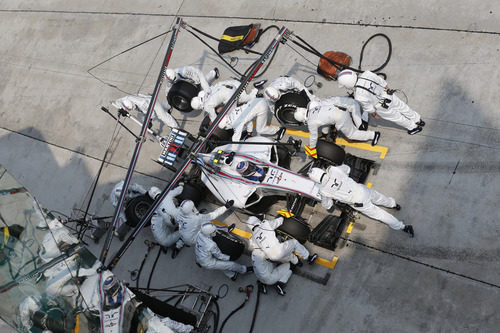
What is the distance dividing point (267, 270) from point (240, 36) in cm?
592

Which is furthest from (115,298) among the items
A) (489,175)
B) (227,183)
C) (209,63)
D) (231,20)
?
(231,20)

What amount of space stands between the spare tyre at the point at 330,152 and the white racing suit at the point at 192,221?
6.54 feet

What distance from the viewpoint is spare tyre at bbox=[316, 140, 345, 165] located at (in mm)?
6945

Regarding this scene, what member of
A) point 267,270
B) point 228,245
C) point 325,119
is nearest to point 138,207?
point 228,245

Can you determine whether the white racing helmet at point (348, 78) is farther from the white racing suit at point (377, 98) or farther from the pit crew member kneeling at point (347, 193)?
the pit crew member kneeling at point (347, 193)

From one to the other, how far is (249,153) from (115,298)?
3797mm

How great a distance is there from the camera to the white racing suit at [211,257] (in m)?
6.89

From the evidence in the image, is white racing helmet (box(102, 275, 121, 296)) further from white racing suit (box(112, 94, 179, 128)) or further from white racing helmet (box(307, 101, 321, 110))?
white racing suit (box(112, 94, 179, 128))

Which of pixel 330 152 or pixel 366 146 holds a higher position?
pixel 366 146

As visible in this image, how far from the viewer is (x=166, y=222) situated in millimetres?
7941

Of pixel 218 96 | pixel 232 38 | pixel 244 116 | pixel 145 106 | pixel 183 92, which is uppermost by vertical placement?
pixel 232 38

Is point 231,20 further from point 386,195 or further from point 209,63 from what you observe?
point 386,195

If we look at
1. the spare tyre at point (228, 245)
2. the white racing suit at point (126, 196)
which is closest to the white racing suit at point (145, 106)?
the white racing suit at point (126, 196)

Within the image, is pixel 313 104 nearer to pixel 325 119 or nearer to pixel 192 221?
pixel 325 119
